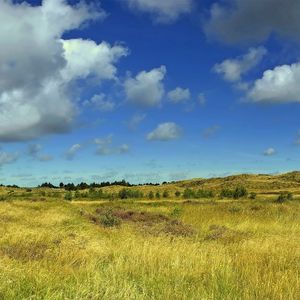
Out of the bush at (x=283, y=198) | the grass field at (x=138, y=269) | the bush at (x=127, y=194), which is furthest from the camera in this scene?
the bush at (x=127, y=194)

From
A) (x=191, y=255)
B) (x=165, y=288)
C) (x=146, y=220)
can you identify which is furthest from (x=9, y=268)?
(x=146, y=220)

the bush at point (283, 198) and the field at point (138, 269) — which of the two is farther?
the bush at point (283, 198)

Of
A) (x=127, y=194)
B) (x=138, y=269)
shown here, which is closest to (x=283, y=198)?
(x=127, y=194)

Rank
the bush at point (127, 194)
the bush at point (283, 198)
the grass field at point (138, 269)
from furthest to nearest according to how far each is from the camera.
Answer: the bush at point (127, 194)
the bush at point (283, 198)
the grass field at point (138, 269)

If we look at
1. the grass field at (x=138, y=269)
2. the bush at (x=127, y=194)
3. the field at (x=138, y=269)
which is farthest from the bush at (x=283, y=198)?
the grass field at (x=138, y=269)

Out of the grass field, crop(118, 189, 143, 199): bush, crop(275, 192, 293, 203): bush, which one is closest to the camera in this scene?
the grass field

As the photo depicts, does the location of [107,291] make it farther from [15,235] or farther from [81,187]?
[81,187]

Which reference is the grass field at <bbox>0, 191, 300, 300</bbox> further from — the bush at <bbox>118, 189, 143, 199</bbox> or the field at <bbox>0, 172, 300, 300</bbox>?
the bush at <bbox>118, 189, 143, 199</bbox>

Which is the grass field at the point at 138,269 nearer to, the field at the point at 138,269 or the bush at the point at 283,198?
the field at the point at 138,269

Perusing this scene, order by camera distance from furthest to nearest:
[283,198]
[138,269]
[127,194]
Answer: [127,194], [283,198], [138,269]

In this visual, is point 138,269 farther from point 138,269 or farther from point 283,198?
point 283,198

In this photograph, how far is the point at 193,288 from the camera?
8094 mm

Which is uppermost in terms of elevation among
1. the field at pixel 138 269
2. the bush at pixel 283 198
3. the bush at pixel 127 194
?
the bush at pixel 127 194

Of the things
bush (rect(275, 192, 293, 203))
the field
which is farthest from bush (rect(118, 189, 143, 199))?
the field
